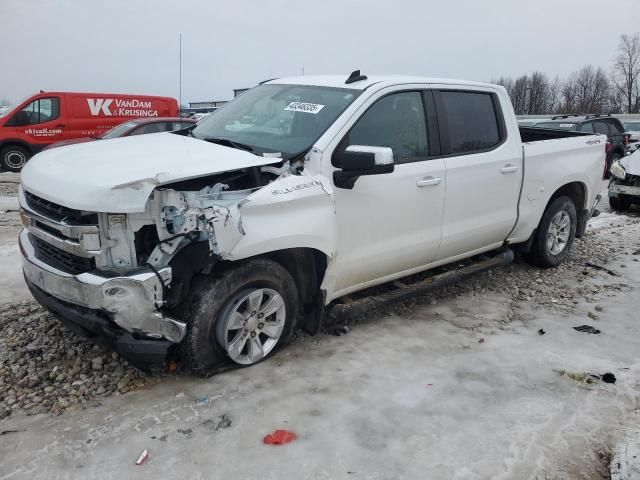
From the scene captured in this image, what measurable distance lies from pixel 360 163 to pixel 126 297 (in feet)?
5.26

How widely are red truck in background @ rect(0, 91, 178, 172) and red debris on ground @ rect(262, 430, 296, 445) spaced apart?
13904 mm

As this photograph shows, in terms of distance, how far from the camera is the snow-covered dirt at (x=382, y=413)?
2.71 metres

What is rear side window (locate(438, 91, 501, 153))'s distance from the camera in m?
4.48

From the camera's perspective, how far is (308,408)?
3191 mm

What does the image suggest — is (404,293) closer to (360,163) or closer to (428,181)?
(428,181)

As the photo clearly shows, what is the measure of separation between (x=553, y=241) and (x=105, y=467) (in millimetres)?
A: 4987

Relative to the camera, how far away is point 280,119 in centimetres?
406

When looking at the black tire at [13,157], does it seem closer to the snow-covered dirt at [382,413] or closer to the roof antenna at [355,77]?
the snow-covered dirt at [382,413]

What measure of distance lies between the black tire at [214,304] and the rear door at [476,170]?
1.71m

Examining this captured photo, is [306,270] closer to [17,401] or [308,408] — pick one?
[308,408]

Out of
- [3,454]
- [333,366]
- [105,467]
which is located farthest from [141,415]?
[333,366]

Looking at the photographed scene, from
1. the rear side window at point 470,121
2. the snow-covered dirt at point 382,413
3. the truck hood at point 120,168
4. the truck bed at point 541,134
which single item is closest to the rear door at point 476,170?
the rear side window at point 470,121

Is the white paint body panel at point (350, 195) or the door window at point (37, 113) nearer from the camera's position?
the white paint body panel at point (350, 195)

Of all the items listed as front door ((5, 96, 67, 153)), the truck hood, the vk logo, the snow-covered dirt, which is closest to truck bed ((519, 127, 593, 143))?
the snow-covered dirt
